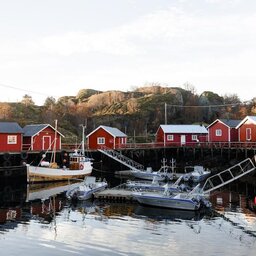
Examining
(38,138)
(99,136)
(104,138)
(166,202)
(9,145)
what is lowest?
(166,202)

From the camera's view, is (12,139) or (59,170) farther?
(12,139)

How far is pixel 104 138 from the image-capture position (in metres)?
58.6

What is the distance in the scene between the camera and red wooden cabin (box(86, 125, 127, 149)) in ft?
191

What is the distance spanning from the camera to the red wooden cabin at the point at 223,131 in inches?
2359

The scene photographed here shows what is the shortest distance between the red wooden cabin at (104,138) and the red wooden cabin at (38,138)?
816 centimetres

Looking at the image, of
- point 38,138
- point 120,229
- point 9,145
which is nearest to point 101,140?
point 38,138

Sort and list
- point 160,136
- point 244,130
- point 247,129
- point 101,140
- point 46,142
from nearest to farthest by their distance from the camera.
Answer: point 46,142 < point 247,129 < point 244,130 < point 101,140 < point 160,136

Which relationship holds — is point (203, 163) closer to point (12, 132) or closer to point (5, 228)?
point (12, 132)

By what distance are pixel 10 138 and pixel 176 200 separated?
83.7 ft

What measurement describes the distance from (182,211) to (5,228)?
39.0ft

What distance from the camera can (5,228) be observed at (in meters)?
23.2

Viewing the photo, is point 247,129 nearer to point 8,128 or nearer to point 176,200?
point 176,200

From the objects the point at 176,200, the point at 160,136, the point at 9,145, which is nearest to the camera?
the point at 176,200

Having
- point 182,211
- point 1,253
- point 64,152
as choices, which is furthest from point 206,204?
point 64,152
